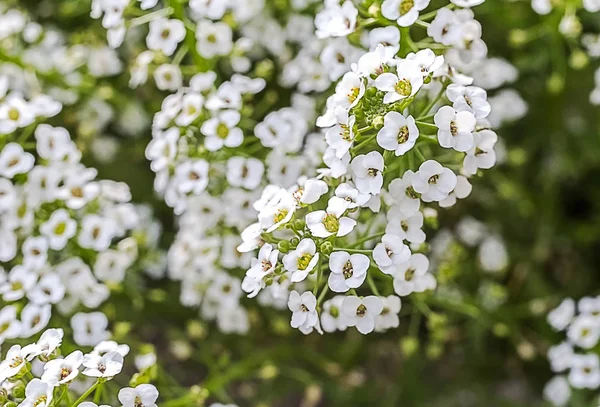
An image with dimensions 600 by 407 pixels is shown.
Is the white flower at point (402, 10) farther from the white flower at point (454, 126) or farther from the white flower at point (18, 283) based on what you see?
the white flower at point (18, 283)

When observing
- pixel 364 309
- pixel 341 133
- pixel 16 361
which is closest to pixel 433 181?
pixel 341 133

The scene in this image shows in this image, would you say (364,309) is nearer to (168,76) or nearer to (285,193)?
(285,193)

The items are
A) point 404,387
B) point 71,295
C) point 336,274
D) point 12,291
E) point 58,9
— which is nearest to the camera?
point 336,274

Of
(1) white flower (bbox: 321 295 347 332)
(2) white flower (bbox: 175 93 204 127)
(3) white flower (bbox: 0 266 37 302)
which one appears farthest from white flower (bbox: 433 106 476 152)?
(3) white flower (bbox: 0 266 37 302)

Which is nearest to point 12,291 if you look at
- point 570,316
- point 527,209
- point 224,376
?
point 224,376

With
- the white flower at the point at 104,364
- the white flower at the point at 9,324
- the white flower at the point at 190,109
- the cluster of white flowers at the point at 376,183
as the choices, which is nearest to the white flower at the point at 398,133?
the cluster of white flowers at the point at 376,183

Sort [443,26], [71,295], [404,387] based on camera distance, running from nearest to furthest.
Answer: [443,26] < [71,295] < [404,387]

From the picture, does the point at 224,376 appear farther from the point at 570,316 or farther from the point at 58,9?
the point at 58,9
